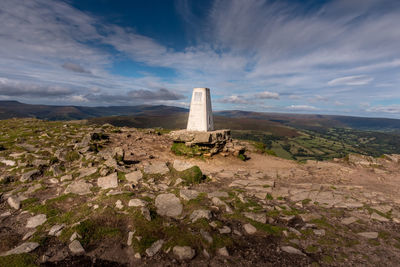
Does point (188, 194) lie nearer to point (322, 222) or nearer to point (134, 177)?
point (134, 177)

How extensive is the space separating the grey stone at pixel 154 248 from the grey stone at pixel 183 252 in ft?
1.52

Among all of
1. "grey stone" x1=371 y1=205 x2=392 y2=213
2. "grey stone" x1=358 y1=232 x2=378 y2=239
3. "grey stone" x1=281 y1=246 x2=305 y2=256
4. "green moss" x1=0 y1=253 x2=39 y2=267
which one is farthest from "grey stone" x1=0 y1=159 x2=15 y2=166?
"grey stone" x1=371 y1=205 x2=392 y2=213

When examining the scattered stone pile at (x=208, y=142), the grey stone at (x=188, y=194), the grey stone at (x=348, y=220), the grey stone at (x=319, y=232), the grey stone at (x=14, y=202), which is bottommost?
the grey stone at (x=14, y=202)

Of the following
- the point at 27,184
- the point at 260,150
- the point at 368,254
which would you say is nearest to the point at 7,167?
the point at 27,184

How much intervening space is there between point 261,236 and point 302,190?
6209mm

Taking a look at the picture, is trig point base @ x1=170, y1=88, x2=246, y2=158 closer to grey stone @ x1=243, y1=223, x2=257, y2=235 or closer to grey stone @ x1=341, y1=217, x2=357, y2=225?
grey stone @ x1=243, y1=223, x2=257, y2=235

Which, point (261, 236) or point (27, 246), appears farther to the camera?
point (261, 236)

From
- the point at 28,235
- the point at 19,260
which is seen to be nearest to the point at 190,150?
the point at 28,235

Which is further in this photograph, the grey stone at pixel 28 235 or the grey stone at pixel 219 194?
the grey stone at pixel 219 194

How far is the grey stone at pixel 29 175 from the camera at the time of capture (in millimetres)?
10235

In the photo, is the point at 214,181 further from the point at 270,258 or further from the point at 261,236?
the point at 270,258

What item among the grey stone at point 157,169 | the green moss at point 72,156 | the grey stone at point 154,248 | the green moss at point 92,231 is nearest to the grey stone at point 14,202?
the green moss at point 92,231

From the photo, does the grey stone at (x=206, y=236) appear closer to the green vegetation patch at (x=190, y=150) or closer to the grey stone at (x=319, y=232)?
the grey stone at (x=319, y=232)

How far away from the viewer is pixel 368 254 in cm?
538
